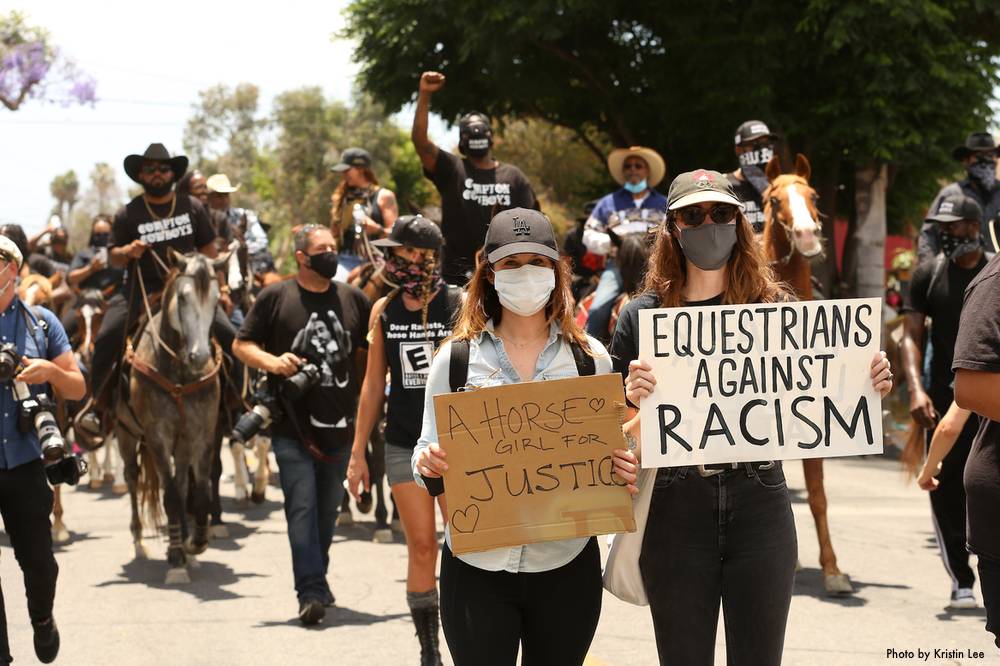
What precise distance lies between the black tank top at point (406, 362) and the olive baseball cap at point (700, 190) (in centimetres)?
256

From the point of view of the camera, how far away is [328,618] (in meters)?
8.38

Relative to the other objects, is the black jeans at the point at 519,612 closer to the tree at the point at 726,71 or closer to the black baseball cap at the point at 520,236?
the black baseball cap at the point at 520,236

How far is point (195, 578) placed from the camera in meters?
9.90

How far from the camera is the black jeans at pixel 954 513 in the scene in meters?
8.27

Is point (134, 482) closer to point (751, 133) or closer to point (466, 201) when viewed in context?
point (466, 201)

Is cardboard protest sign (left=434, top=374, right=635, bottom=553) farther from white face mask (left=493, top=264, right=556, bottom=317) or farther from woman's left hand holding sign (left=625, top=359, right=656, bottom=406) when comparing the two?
white face mask (left=493, top=264, right=556, bottom=317)

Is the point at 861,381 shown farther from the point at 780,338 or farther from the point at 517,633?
the point at 517,633

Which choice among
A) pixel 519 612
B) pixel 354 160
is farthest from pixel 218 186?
pixel 519 612

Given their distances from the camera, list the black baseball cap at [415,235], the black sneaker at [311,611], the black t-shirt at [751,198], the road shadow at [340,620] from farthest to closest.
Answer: the black t-shirt at [751,198] → the road shadow at [340,620] → the black sneaker at [311,611] → the black baseball cap at [415,235]

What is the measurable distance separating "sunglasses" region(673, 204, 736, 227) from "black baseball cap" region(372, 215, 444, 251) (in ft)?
9.86

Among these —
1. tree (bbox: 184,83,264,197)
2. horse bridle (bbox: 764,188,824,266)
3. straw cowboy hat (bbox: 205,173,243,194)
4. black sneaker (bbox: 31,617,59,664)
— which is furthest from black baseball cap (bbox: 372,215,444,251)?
tree (bbox: 184,83,264,197)

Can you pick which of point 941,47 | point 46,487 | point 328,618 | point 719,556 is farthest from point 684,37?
point 719,556

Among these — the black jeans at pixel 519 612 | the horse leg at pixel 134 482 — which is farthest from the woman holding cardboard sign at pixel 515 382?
the horse leg at pixel 134 482

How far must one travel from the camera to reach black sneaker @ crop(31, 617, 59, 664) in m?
6.61
